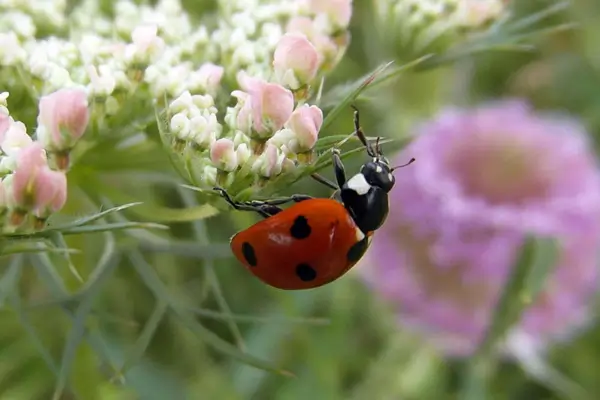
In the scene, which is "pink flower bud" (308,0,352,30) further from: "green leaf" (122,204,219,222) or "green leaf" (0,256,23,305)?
"green leaf" (0,256,23,305)

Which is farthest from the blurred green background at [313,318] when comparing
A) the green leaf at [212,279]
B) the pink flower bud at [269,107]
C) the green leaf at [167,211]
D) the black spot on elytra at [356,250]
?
the pink flower bud at [269,107]

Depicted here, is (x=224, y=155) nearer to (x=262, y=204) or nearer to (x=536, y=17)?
(x=262, y=204)

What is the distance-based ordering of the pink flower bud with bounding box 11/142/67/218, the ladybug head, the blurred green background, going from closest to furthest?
1. the pink flower bud with bounding box 11/142/67/218
2. the ladybug head
3. the blurred green background

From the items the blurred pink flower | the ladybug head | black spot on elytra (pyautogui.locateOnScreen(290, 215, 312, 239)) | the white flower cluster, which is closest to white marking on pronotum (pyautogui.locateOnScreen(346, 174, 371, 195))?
the ladybug head

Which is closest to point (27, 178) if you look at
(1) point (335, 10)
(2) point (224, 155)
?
(2) point (224, 155)

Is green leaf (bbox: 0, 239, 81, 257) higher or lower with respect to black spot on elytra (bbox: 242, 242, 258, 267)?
lower

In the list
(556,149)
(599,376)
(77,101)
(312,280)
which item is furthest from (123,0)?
(599,376)

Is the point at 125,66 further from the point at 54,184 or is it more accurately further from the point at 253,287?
the point at 253,287
